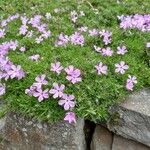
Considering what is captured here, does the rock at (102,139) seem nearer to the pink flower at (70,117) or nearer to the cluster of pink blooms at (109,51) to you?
the pink flower at (70,117)

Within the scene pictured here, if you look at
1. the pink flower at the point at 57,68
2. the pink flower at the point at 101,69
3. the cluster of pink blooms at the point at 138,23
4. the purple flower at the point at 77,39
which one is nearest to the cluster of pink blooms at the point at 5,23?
the purple flower at the point at 77,39

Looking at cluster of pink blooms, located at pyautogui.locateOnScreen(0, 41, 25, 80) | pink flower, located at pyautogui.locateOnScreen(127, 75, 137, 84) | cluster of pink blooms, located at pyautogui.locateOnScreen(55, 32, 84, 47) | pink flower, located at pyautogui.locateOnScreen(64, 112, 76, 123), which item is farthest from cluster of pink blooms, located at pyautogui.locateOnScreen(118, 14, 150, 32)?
pink flower, located at pyautogui.locateOnScreen(64, 112, 76, 123)

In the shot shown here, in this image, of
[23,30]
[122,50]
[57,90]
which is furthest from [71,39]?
[57,90]

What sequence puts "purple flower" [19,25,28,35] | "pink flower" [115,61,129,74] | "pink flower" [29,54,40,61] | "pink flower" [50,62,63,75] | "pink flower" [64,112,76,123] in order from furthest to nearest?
"purple flower" [19,25,28,35] < "pink flower" [29,54,40,61] < "pink flower" [115,61,129,74] < "pink flower" [50,62,63,75] < "pink flower" [64,112,76,123]

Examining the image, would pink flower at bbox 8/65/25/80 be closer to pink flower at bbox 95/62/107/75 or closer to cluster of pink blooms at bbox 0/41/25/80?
cluster of pink blooms at bbox 0/41/25/80

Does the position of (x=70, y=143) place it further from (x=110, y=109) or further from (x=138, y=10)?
(x=138, y=10)

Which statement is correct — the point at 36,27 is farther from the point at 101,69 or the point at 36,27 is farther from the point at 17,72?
the point at 101,69
